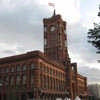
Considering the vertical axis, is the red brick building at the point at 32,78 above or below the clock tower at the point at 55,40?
below

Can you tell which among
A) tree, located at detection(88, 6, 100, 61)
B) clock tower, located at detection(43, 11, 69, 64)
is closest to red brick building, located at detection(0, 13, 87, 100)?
clock tower, located at detection(43, 11, 69, 64)

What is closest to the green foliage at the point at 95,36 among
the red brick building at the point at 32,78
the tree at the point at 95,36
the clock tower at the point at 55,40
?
the tree at the point at 95,36

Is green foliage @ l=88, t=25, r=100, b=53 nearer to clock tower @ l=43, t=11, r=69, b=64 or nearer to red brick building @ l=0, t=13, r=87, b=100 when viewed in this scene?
red brick building @ l=0, t=13, r=87, b=100

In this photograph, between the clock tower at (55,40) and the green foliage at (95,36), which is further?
the clock tower at (55,40)

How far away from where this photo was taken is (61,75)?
221ft

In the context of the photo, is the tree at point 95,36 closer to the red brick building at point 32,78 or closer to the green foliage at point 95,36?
the green foliage at point 95,36

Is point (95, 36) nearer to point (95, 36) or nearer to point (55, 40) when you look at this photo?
point (95, 36)

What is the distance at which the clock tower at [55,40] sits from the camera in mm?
77062

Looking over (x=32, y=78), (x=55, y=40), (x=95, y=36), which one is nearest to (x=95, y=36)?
(x=95, y=36)

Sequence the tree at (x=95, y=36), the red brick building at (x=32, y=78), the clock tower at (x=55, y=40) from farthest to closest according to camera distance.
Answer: the clock tower at (x=55, y=40)
the red brick building at (x=32, y=78)
the tree at (x=95, y=36)

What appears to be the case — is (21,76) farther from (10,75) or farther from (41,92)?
(41,92)

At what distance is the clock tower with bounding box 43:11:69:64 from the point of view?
7706 cm

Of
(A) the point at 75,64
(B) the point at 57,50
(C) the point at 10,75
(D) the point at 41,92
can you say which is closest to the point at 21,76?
(C) the point at 10,75

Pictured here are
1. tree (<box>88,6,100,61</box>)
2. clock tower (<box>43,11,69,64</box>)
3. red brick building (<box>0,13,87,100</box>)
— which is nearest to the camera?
tree (<box>88,6,100,61</box>)
